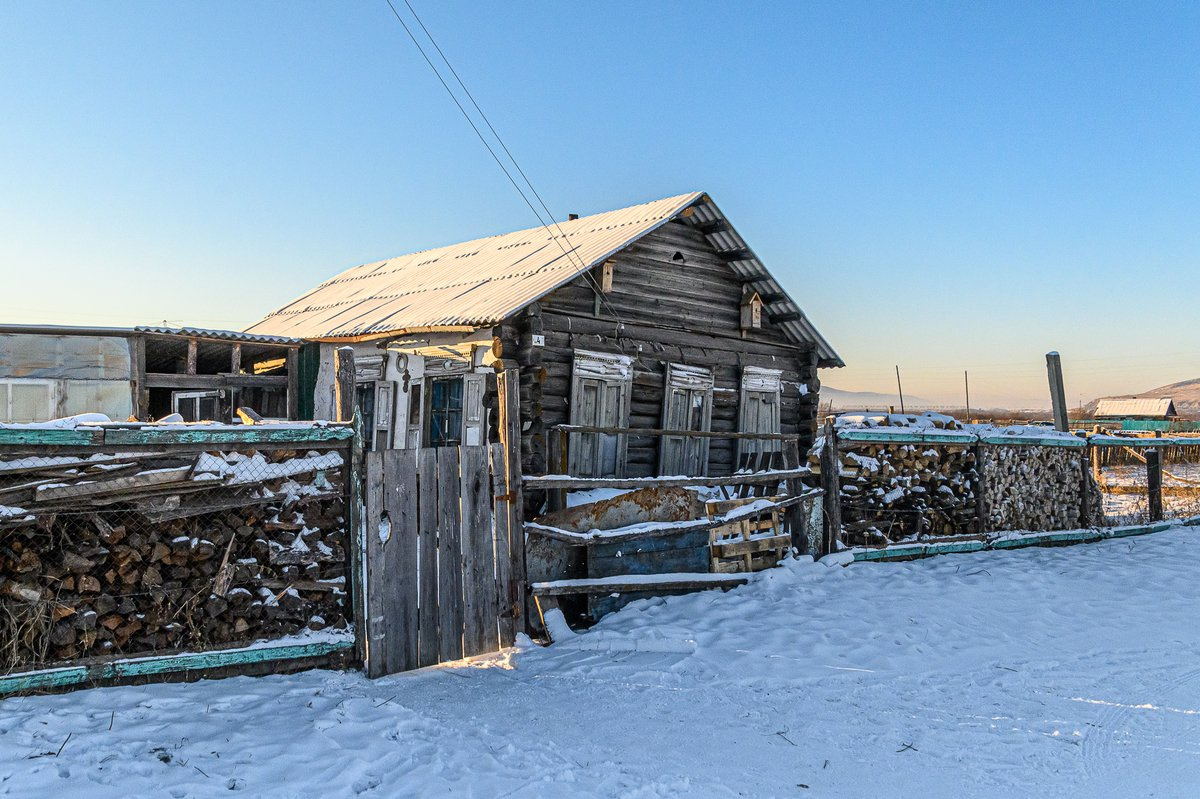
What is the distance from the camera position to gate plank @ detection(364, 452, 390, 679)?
6137mm

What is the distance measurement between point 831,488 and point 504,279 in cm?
659

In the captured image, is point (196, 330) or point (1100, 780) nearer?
point (1100, 780)

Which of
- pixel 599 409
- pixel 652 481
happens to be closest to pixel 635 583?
pixel 652 481

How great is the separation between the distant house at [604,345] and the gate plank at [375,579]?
5.25 meters

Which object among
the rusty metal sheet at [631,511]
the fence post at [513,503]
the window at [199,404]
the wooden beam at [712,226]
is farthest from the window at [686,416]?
the window at [199,404]

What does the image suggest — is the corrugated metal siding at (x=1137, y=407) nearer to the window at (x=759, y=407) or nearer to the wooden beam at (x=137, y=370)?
the window at (x=759, y=407)

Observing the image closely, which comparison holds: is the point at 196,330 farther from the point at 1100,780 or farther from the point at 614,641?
the point at 1100,780

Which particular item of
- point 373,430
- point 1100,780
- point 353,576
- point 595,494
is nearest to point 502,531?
point 353,576

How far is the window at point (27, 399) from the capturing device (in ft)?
43.7

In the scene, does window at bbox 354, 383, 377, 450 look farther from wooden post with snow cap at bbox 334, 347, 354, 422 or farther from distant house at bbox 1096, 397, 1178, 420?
distant house at bbox 1096, 397, 1178, 420

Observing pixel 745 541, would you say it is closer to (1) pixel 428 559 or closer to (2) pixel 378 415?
(1) pixel 428 559

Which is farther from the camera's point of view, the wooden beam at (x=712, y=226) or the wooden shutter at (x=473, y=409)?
the wooden beam at (x=712, y=226)

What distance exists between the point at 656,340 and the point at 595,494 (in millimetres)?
4001

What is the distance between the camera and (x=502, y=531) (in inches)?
279
